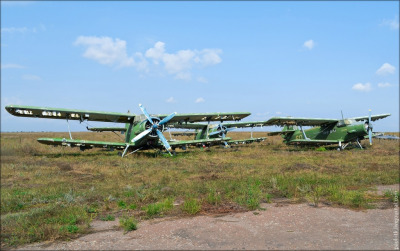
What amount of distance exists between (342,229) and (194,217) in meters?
3.11

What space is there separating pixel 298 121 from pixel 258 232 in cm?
2290

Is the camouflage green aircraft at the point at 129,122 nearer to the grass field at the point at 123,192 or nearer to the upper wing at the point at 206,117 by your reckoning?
the upper wing at the point at 206,117

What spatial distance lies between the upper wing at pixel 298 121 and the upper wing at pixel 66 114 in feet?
40.3

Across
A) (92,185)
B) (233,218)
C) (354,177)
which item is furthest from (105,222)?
(354,177)

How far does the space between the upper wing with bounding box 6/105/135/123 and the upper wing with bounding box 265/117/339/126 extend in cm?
1228

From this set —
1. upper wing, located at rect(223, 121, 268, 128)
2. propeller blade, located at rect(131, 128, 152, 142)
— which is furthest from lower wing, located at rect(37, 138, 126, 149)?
upper wing, located at rect(223, 121, 268, 128)

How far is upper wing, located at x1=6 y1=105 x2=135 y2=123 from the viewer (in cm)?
1683

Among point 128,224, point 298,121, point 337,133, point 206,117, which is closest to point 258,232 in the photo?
point 128,224

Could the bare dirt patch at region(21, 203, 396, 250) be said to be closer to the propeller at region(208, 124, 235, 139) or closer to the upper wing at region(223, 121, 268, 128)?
the propeller at region(208, 124, 235, 139)

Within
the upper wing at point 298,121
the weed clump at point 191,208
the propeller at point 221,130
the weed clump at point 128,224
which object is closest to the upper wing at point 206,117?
the upper wing at point 298,121

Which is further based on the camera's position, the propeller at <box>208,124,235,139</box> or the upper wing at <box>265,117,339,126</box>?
the propeller at <box>208,124,235,139</box>

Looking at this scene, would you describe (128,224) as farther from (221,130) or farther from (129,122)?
(221,130)

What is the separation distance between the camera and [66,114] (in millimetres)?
19250

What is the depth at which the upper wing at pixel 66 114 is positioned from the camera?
663 inches
